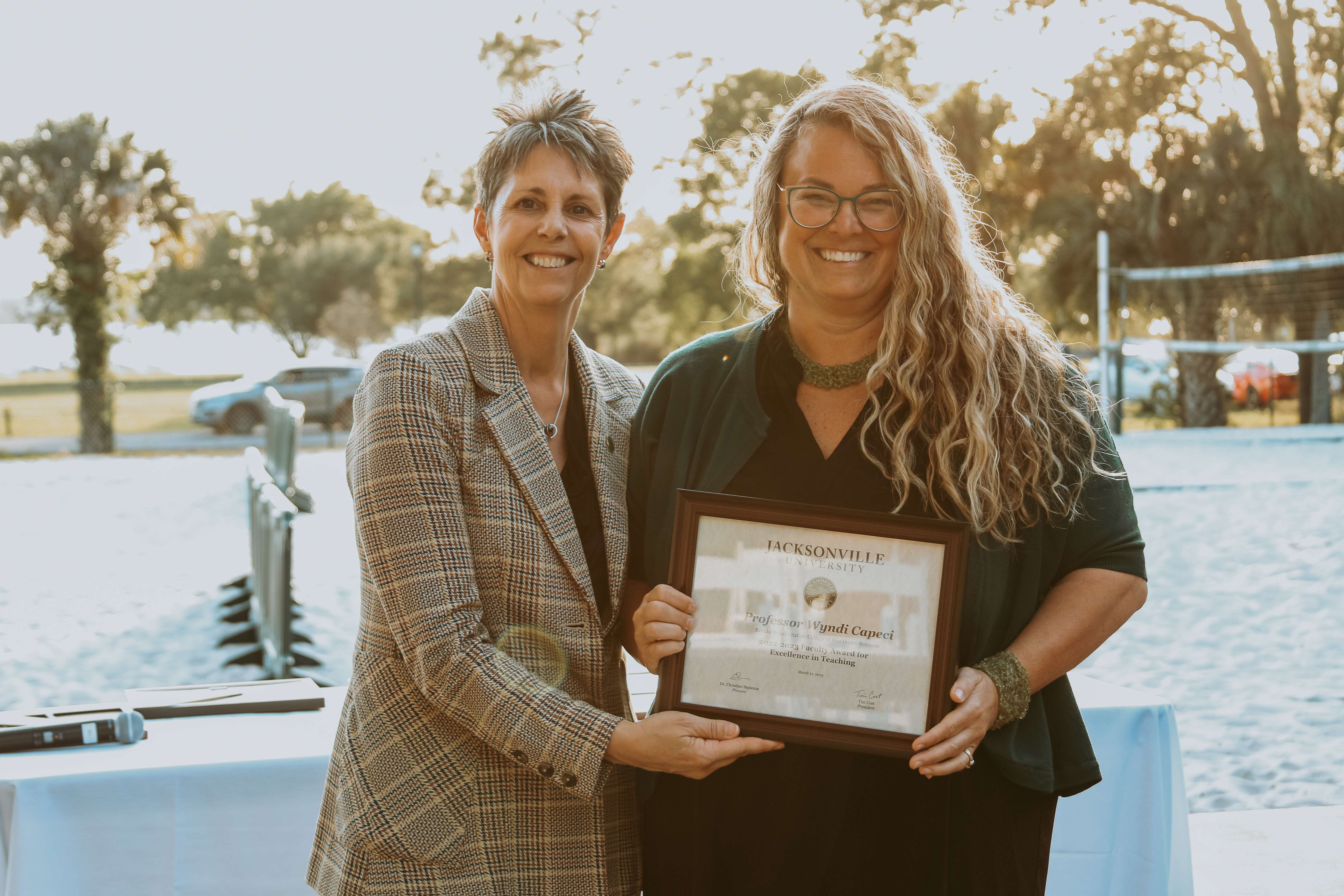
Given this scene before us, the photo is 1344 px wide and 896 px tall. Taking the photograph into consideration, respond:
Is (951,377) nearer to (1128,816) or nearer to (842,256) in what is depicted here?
(842,256)

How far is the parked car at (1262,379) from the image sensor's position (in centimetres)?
2928

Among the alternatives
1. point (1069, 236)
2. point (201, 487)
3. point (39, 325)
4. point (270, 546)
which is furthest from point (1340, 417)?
point (39, 325)

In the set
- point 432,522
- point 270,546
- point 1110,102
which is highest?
point 1110,102

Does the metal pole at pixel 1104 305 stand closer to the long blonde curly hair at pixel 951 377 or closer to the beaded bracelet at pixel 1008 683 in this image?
the long blonde curly hair at pixel 951 377

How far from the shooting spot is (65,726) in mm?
2652

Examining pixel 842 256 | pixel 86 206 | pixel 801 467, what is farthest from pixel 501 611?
pixel 86 206

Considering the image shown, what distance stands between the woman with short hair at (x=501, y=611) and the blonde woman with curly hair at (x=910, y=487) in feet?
0.44

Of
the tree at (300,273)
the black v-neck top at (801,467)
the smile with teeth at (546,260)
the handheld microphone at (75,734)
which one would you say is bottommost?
the handheld microphone at (75,734)

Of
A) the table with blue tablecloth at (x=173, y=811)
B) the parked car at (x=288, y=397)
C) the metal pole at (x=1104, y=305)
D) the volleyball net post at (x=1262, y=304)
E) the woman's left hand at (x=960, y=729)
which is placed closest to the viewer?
the woman's left hand at (x=960, y=729)

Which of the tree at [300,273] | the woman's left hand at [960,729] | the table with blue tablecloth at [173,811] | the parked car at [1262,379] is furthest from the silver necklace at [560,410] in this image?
the tree at [300,273]

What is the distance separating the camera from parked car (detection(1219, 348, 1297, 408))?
29281 mm

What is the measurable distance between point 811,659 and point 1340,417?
1176 inches

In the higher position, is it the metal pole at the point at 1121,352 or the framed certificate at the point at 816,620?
the metal pole at the point at 1121,352

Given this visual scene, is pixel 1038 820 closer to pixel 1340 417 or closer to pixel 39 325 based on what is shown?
pixel 1340 417
